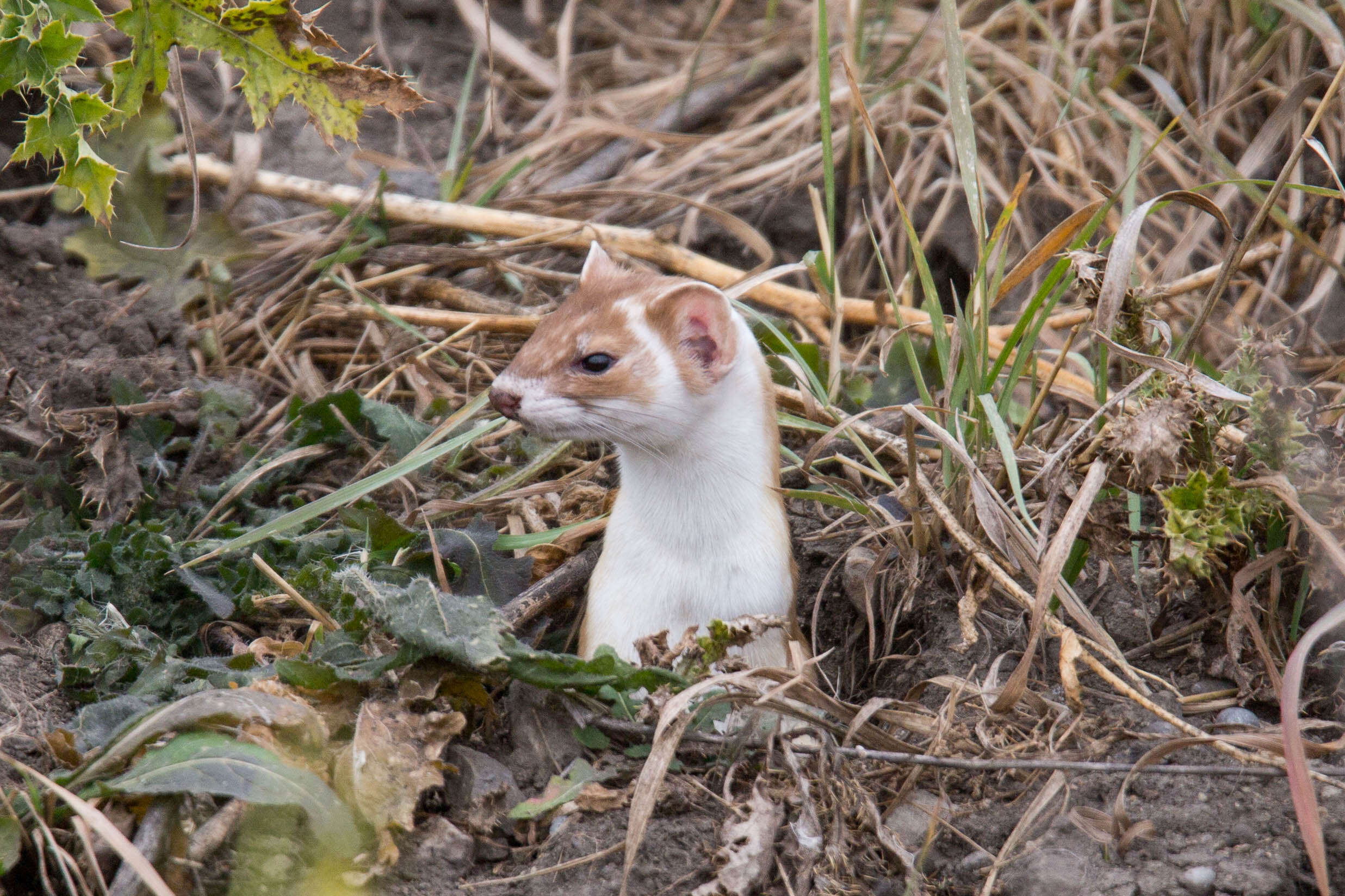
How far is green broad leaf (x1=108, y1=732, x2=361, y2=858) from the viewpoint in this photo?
1.91 meters

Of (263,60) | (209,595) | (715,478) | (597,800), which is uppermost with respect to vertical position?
(263,60)

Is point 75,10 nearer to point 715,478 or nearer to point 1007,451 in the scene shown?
point 715,478

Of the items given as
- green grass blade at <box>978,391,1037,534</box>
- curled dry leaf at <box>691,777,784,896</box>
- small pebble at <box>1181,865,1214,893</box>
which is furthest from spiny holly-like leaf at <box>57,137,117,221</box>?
small pebble at <box>1181,865,1214,893</box>

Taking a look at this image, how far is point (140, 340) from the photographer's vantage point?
3.77m

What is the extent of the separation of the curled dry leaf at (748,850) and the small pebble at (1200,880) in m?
0.70

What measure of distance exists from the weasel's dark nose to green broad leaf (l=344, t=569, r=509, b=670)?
22.9 inches

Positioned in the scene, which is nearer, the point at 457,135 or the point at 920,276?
the point at 920,276

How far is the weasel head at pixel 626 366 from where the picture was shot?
279 cm

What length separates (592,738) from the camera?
2326 mm

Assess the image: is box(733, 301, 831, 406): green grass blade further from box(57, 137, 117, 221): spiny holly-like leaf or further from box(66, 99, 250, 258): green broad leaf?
box(66, 99, 250, 258): green broad leaf

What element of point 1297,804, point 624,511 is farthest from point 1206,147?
point 1297,804

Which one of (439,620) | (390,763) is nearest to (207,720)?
(390,763)

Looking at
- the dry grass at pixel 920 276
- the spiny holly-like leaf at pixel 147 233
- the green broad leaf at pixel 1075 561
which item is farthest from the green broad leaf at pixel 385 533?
the green broad leaf at pixel 1075 561

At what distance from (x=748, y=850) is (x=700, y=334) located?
133 centimetres
